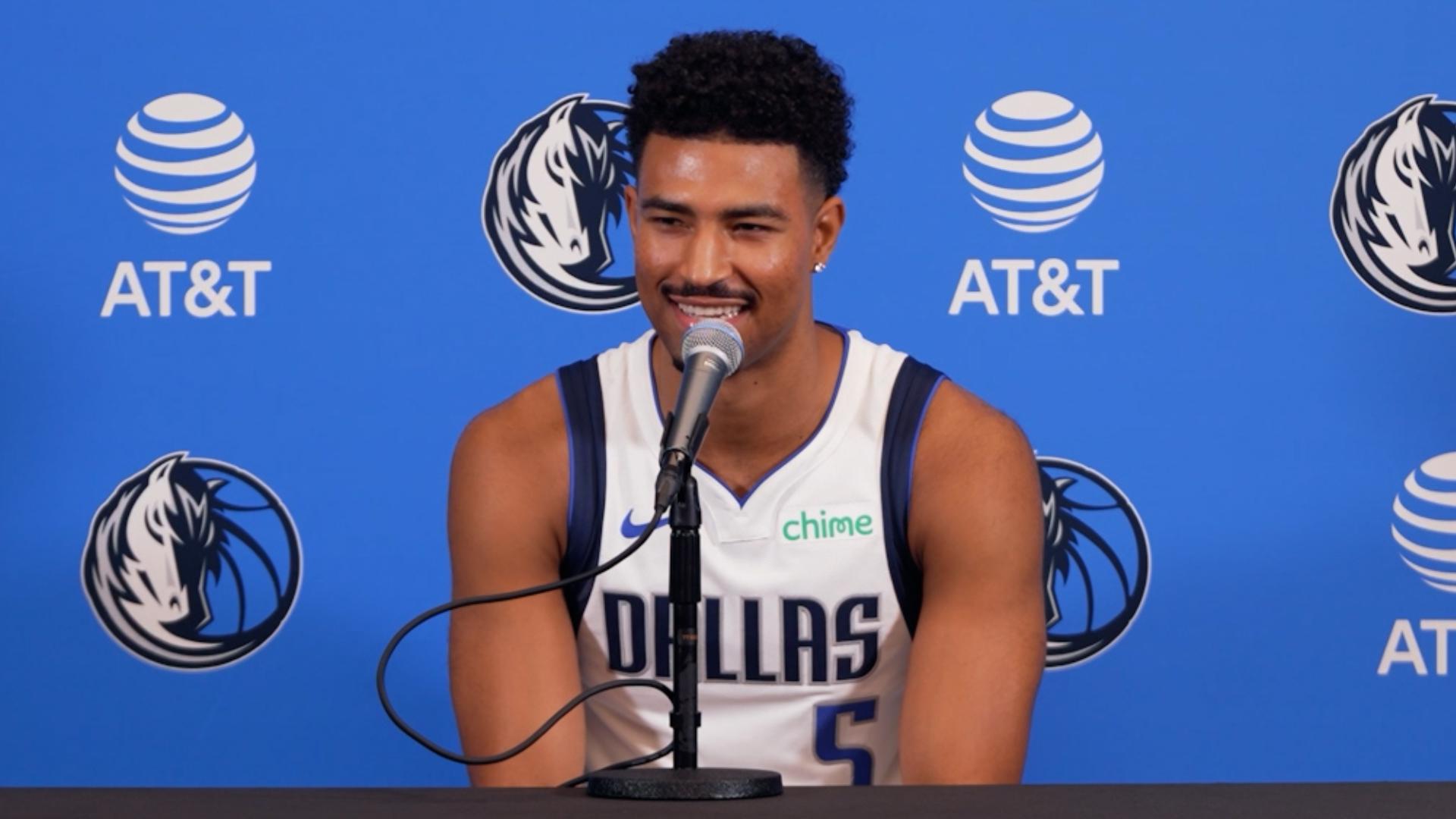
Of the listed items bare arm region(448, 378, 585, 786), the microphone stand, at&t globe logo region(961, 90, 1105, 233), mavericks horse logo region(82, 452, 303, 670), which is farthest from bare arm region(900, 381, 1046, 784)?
mavericks horse logo region(82, 452, 303, 670)

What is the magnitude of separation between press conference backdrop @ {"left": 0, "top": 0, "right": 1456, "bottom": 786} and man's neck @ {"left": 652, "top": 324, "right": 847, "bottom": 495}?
387 millimetres

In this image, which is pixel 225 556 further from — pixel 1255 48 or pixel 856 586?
pixel 1255 48

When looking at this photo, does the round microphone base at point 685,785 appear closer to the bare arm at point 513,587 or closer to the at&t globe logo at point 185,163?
the bare arm at point 513,587

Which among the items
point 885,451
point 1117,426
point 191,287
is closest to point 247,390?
point 191,287

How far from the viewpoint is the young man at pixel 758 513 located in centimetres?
176

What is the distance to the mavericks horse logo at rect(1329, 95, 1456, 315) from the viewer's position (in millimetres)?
2236

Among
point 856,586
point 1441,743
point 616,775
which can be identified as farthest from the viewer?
point 1441,743

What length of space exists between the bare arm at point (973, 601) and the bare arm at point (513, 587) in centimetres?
33

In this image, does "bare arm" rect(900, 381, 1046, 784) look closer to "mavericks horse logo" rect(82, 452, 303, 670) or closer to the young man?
the young man

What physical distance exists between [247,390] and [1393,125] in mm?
1422

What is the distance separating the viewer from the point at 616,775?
3.78ft

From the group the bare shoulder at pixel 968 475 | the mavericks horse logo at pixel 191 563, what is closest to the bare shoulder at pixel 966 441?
the bare shoulder at pixel 968 475

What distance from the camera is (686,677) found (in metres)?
1.20

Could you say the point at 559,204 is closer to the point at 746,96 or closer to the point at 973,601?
the point at 746,96
